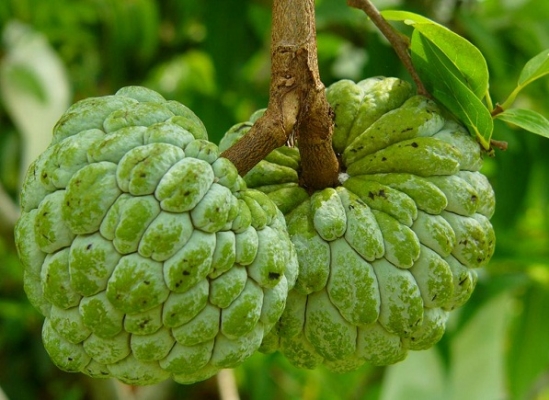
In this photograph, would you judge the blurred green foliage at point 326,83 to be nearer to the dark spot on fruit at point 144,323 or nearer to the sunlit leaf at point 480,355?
the sunlit leaf at point 480,355

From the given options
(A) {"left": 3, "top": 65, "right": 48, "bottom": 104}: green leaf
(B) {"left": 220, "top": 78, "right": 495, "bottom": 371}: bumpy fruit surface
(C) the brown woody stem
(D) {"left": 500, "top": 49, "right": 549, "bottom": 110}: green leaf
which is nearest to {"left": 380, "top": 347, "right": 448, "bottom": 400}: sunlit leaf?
(B) {"left": 220, "top": 78, "right": 495, "bottom": 371}: bumpy fruit surface

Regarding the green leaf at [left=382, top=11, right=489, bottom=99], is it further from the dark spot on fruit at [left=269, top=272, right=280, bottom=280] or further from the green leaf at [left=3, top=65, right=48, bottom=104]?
the green leaf at [left=3, top=65, right=48, bottom=104]

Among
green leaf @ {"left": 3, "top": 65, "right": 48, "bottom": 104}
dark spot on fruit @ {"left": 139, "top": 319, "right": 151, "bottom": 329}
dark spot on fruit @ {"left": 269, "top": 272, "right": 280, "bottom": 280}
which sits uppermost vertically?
dark spot on fruit @ {"left": 139, "top": 319, "right": 151, "bottom": 329}

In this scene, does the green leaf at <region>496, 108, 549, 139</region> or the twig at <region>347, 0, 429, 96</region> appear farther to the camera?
the twig at <region>347, 0, 429, 96</region>

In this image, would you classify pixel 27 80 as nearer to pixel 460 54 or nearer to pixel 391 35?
pixel 391 35

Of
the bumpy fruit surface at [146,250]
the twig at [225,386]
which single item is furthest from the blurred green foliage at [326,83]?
the bumpy fruit surface at [146,250]

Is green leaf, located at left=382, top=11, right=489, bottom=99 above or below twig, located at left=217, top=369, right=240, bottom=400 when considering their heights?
above
